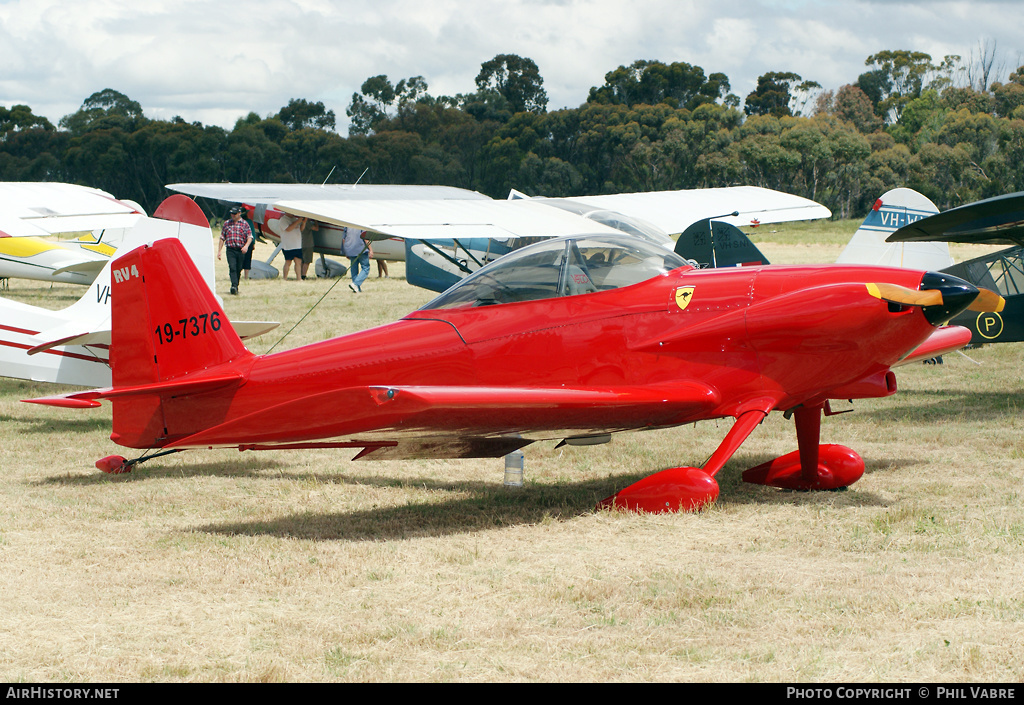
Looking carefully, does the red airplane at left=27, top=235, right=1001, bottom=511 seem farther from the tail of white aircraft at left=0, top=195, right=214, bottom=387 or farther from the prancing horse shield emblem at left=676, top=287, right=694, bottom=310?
the tail of white aircraft at left=0, top=195, right=214, bottom=387

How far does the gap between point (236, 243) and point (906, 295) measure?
17.8 metres

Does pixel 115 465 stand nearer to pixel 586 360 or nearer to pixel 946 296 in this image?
pixel 586 360

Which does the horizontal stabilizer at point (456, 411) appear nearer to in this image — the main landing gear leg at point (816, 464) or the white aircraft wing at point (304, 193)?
the main landing gear leg at point (816, 464)

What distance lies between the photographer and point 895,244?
10734 mm

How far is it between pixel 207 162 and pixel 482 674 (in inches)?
2683

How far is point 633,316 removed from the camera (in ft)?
19.2

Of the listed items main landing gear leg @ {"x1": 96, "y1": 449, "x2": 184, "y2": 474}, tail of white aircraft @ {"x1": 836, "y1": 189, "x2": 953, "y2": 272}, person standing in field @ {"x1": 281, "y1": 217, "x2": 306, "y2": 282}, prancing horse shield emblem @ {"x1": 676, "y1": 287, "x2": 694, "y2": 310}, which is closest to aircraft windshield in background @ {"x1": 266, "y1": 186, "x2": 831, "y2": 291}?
tail of white aircraft @ {"x1": 836, "y1": 189, "x2": 953, "y2": 272}

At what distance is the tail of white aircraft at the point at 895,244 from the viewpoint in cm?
1062

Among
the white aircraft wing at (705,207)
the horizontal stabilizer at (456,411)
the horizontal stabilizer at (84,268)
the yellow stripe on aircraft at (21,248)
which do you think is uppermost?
the white aircraft wing at (705,207)

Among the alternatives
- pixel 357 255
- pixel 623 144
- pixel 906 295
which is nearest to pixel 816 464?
pixel 906 295

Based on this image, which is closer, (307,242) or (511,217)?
(511,217)

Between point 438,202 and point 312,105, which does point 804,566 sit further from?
point 312,105

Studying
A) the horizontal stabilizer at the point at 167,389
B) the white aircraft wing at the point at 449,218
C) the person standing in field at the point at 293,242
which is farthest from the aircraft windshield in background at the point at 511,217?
the person standing in field at the point at 293,242

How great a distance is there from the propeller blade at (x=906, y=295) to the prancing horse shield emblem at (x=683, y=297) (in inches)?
40.6
